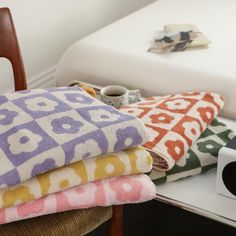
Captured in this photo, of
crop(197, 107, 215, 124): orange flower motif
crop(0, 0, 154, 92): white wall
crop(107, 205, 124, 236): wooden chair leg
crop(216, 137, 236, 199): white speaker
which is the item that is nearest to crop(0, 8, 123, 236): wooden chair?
crop(107, 205, 124, 236): wooden chair leg

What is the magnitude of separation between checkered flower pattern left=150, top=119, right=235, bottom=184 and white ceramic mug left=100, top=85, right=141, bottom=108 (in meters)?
0.24

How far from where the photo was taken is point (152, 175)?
1102 mm

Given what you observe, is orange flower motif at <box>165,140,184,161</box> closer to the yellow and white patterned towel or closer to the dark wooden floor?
the yellow and white patterned towel

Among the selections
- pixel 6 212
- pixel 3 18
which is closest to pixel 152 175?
pixel 6 212

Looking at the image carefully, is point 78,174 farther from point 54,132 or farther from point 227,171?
point 227,171

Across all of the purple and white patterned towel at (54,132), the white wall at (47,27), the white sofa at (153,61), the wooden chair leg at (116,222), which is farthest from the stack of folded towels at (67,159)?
the white wall at (47,27)

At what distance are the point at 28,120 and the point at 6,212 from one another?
7.3 inches

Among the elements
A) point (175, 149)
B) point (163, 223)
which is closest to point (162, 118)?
point (175, 149)

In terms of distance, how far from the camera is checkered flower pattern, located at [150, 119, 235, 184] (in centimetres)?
111

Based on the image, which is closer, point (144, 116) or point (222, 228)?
point (144, 116)

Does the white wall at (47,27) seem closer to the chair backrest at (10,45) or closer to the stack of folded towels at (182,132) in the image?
the chair backrest at (10,45)

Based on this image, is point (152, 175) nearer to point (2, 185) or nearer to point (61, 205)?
point (61, 205)

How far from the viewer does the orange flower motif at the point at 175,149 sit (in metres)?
1.10

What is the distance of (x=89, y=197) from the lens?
2.83 ft
